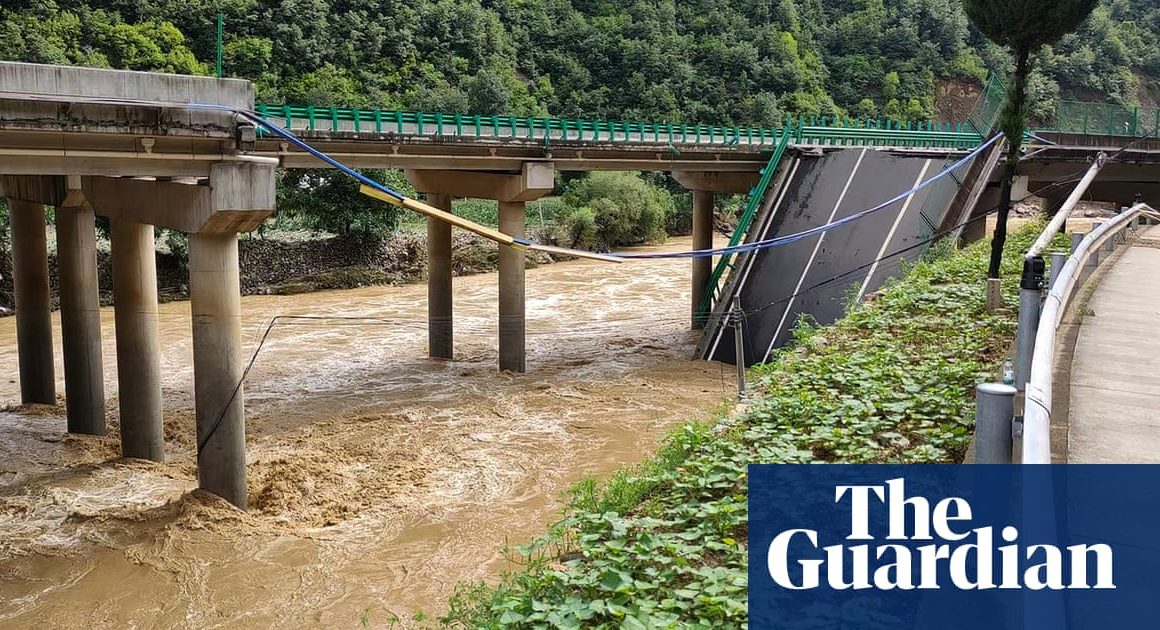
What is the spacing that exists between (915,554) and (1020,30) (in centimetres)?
1134

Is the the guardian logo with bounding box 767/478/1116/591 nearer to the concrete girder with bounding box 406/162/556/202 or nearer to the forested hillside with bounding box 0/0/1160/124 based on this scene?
the concrete girder with bounding box 406/162/556/202

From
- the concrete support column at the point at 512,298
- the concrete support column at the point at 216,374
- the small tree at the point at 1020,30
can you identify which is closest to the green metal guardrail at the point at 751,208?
the concrete support column at the point at 512,298

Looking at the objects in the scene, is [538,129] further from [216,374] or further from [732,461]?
[732,461]

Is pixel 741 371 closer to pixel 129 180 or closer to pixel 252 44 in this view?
pixel 129 180

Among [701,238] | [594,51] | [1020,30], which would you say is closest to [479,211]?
[701,238]

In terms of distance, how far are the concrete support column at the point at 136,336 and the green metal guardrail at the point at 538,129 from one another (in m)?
3.69

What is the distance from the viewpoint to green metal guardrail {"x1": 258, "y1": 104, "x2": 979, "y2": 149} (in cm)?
2084

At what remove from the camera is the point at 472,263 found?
42.9 metres

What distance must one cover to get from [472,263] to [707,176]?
51.0 feet

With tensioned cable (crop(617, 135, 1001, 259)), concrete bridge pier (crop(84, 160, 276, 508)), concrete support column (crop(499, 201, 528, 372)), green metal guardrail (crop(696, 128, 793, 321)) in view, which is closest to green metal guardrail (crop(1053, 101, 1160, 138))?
green metal guardrail (crop(696, 128, 793, 321))

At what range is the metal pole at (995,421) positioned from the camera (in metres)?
3.96

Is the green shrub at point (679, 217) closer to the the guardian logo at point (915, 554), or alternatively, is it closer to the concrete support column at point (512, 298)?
the concrete support column at point (512, 298)

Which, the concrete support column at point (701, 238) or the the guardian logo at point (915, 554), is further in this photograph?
the concrete support column at point (701, 238)

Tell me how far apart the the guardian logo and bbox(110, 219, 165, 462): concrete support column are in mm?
13880
